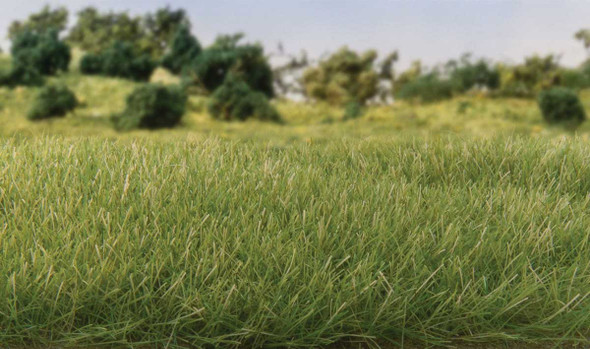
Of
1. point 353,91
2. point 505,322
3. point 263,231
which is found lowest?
point 353,91

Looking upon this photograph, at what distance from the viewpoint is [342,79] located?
65.0 feet

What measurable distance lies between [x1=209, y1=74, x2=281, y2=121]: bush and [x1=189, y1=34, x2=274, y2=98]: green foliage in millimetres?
2066

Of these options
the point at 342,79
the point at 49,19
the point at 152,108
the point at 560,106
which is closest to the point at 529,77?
the point at 560,106

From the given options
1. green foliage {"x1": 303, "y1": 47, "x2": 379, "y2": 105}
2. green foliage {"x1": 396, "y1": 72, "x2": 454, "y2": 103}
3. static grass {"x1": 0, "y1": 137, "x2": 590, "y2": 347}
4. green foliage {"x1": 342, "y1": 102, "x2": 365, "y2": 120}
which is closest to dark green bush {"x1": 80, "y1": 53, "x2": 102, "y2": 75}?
green foliage {"x1": 303, "y1": 47, "x2": 379, "y2": 105}

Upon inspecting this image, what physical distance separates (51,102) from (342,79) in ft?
30.2

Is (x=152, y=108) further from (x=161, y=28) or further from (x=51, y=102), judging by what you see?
(x=161, y=28)

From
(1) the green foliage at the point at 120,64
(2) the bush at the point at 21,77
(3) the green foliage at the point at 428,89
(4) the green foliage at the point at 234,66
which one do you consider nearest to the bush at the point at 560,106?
(3) the green foliage at the point at 428,89

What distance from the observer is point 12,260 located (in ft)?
7.73

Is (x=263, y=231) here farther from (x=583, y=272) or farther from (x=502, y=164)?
(x=502, y=164)

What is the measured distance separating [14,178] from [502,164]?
2987 mm

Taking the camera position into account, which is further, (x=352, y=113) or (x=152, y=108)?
(x=352, y=113)

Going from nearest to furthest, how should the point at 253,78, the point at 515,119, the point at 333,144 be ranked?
the point at 333,144
the point at 515,119
the point at 253,78

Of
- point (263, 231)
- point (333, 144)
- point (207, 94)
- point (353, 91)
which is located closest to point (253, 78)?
point (207, 94)

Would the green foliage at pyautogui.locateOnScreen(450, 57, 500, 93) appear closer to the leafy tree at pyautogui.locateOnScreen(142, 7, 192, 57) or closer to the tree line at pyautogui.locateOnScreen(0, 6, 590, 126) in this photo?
the tree line at pyautogui.locateOnScreen(0, 6, 590, 126)
